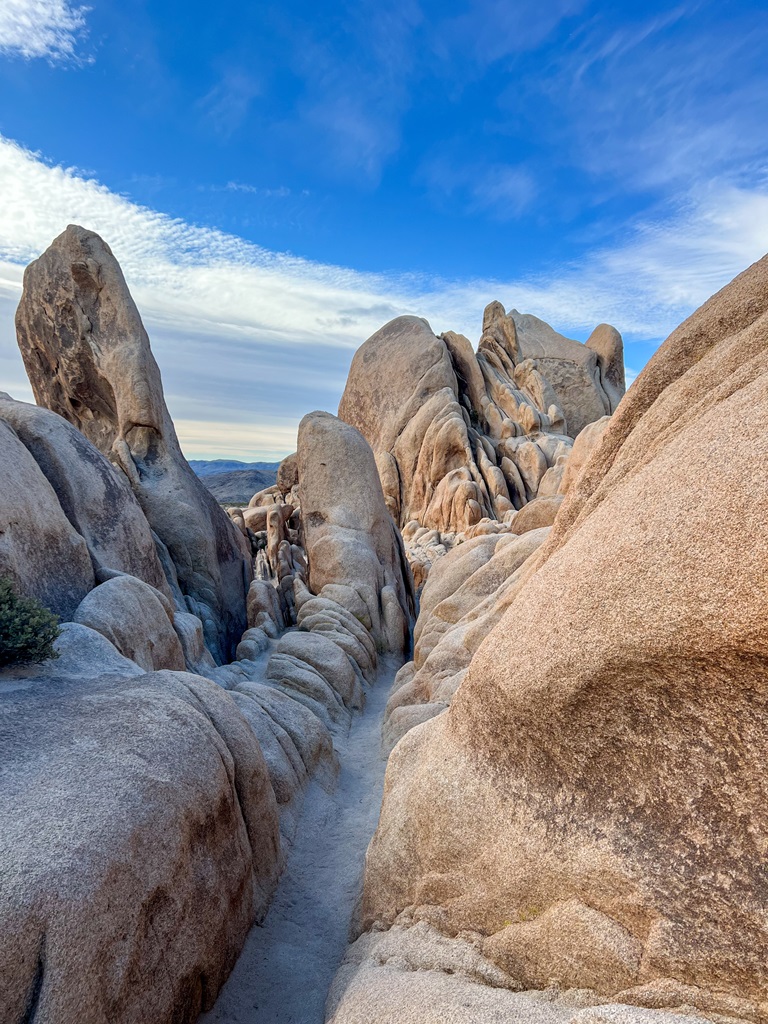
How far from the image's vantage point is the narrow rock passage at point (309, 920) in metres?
5.38

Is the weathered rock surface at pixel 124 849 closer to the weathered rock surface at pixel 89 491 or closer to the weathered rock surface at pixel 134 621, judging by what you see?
the weathered rock surface at pixel 134 621

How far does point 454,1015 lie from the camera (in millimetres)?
3906

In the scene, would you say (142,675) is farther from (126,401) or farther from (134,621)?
(126,401)

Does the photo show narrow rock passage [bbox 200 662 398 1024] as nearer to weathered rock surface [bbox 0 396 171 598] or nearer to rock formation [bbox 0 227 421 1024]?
rock formation [bbox 0 227 421 1024]

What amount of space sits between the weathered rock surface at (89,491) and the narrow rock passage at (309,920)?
5.33m

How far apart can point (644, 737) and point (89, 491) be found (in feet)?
33.2

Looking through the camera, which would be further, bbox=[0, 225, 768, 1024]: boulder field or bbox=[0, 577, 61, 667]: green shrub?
bbox=[0, 577, 61, 667]: green shrub

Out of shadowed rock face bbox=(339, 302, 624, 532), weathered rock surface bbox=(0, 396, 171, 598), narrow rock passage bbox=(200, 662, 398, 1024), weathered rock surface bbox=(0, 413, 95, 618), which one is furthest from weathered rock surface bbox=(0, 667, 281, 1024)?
shadowed rock face bbox=(339, 302, 624, 532)

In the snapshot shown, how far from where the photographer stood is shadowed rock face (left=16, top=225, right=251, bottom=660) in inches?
610

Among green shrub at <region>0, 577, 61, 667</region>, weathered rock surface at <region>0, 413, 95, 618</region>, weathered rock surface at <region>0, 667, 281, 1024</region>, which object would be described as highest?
weathered rock surface at <region>0, 413, 95, 618</region>

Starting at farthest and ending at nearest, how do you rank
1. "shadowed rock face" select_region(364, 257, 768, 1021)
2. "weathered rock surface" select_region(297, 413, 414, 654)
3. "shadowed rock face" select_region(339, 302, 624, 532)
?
"shadowed rock face" select_region(339, 302, 624, 532), "weathered rock surface" select_region(297, 413, 414, 654), "shadowed rock face" select_region(364, 257, 768, 1021)

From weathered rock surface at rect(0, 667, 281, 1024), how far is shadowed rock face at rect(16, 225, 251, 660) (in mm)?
8959

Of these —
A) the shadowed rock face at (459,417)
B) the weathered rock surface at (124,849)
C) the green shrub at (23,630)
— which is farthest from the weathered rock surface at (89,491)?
the shadowed rock face at (459,417)

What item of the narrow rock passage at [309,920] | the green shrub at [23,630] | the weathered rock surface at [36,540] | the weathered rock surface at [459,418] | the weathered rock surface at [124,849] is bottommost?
the narrow rock passage at [309,920]
